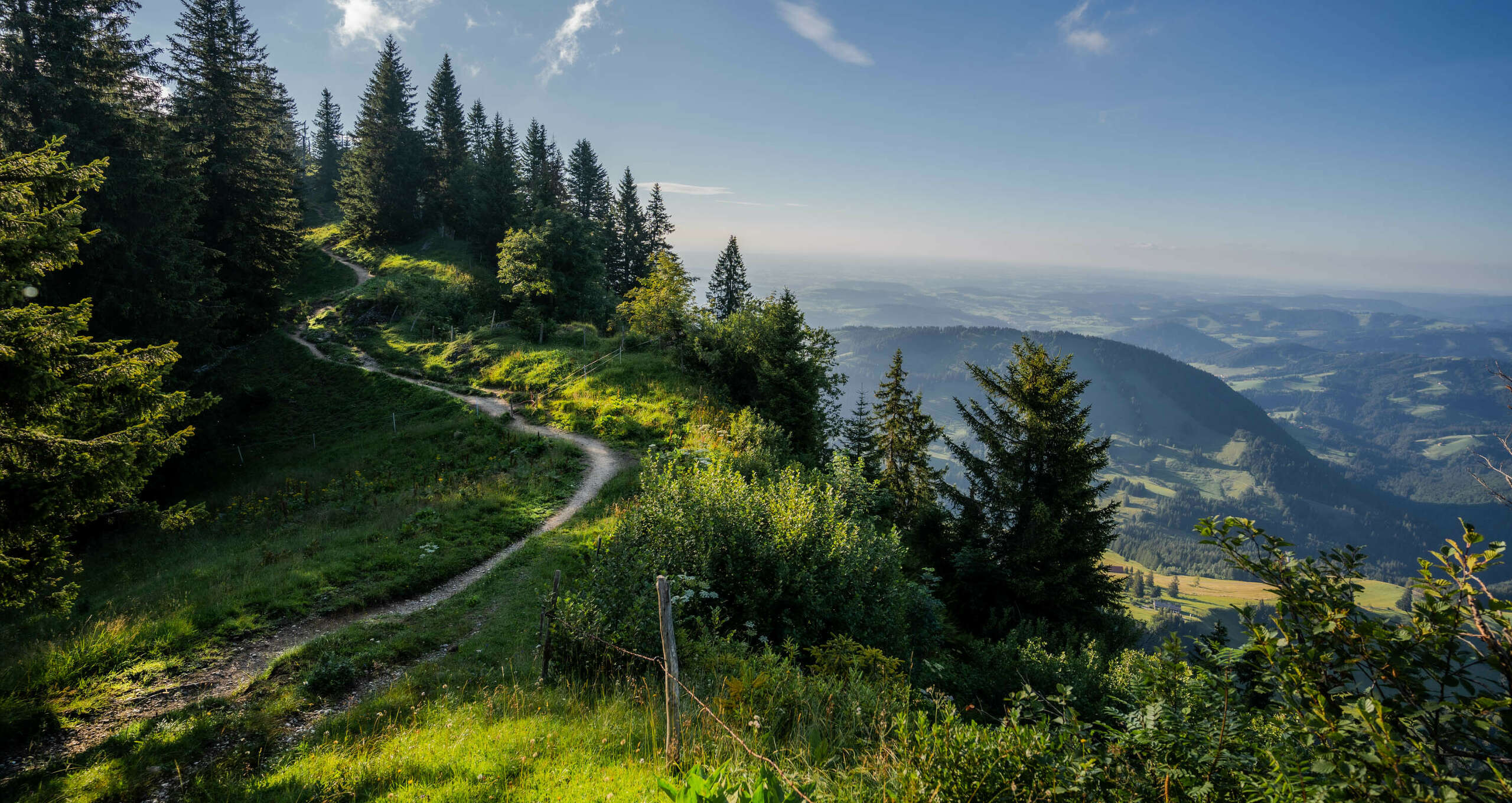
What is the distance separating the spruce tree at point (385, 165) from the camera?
53438 millimetres

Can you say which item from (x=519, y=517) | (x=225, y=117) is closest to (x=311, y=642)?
(x=519, y=517)

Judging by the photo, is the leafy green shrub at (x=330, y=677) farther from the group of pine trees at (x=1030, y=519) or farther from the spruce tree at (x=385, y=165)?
the spruce tree at (x=385, y=165)

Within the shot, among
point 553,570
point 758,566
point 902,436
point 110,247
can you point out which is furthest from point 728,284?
point 758,566

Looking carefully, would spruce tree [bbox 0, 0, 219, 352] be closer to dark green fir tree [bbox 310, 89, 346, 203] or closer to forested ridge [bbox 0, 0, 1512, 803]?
forested ridge [bbox 0, 0, 1512, 803]

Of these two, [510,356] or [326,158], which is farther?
[326,158]

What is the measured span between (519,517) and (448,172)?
5257 centimetres

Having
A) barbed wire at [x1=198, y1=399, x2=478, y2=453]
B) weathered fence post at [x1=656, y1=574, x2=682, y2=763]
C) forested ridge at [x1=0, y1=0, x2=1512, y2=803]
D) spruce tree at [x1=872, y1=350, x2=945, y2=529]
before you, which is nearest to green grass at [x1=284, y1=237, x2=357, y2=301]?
forested ridge at [x1=0, y1=0, x2=1512, y2=803]

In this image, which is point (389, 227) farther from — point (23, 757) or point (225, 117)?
point (23, 757)

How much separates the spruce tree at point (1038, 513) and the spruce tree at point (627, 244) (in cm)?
3980

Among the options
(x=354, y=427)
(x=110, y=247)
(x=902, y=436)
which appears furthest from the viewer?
(x=902, y=436)

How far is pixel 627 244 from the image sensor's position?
5497cm

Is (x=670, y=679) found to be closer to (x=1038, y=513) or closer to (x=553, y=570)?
(x=553, y=570)

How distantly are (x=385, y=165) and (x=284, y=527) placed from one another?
48.7 metres

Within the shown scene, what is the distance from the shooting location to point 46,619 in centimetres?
1088
